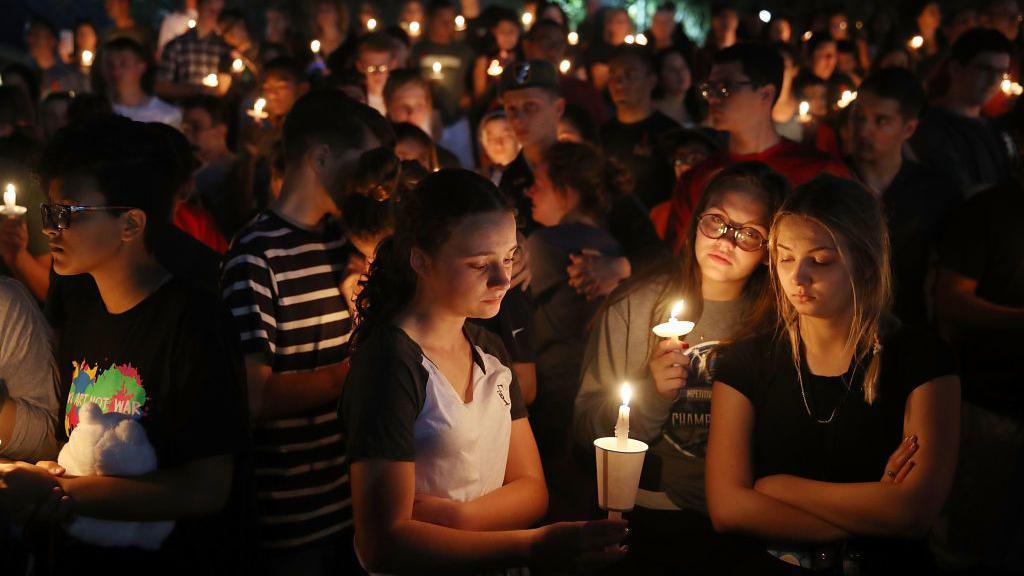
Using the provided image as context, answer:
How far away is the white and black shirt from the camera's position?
2.20 m

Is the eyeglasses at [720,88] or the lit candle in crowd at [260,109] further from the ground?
the lit candle in crowd at [260,109]

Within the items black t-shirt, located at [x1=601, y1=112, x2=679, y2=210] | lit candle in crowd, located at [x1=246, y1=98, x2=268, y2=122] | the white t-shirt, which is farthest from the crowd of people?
the white t-shirt

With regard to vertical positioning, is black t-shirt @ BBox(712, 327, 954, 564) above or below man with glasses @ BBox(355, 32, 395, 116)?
below

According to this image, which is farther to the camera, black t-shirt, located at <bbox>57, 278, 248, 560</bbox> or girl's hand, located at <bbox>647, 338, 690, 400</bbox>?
girl's hand, located at <bbox>647, 338, 690, 400</bbox>

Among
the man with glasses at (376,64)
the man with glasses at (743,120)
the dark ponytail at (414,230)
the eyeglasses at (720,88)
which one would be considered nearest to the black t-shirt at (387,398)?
the dark ponytail at (414,230)

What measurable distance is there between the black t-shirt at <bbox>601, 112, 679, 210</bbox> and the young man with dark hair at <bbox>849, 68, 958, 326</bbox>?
1.51 metres

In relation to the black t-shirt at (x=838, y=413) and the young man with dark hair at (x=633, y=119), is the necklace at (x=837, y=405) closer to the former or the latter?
the black t-shirt at (x=838, y=413)

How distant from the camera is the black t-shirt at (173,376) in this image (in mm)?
2361

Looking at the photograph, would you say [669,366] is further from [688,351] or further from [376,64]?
[376,64]

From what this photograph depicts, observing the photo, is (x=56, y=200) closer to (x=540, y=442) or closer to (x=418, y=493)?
(x=418, y=493)

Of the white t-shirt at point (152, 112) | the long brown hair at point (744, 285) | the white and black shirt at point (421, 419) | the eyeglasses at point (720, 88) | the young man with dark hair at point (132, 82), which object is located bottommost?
the white and black shirt at point (421, 419)

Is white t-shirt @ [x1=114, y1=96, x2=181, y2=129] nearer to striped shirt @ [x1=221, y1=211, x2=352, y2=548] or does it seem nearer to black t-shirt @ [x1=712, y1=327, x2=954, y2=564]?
striped shirt @ [x1=221, y1=211, x2=352, y2=548]

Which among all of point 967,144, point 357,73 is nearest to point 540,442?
point 967,144

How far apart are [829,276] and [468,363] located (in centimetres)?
98
